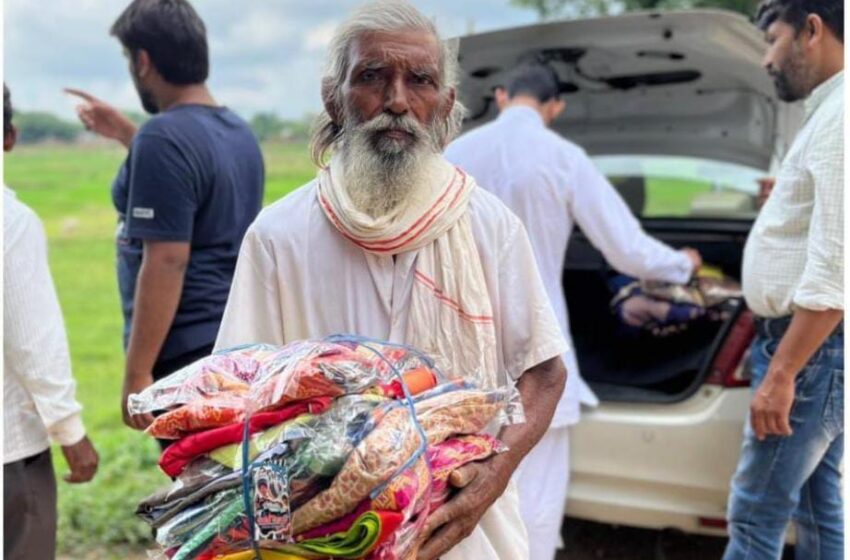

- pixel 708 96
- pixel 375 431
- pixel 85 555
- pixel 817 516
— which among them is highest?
pixel 375 431

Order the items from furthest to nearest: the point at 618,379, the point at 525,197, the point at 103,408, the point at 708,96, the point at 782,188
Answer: the point at 103,408, the point at 708,96, the point at 618,379, the point at 525,197, the point at 782,188

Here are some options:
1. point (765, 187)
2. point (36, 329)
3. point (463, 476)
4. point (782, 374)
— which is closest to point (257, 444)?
point (463, 476)

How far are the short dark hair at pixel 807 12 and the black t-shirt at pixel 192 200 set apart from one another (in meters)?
1.75

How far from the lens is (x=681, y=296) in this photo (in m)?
3.75

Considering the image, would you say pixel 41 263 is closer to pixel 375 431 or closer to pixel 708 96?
pixel 375 431

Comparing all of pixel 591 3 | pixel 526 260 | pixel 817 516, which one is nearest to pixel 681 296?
pixel 817 516

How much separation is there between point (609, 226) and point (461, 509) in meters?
2.12

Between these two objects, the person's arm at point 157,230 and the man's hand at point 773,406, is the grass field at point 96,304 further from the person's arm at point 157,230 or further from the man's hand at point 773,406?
the man's hand at point 773,406

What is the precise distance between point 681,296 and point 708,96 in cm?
118

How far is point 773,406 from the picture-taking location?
8.45ft

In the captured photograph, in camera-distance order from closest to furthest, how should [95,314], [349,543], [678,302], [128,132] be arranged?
[349,543] → [128,132] → [678,302] → [95,314]

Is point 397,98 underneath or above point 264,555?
above

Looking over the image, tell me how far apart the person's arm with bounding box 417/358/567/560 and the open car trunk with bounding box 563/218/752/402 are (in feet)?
5.43

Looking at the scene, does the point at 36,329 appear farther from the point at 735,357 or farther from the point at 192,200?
the point at 735,357
